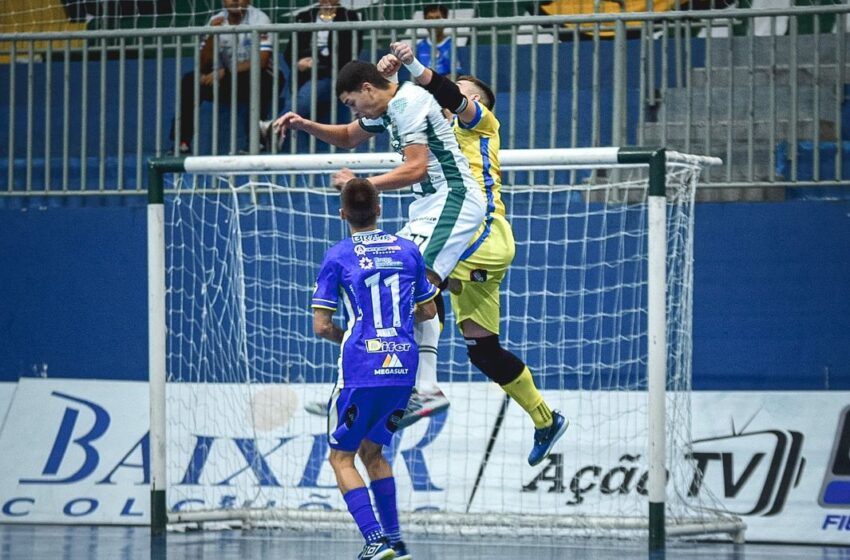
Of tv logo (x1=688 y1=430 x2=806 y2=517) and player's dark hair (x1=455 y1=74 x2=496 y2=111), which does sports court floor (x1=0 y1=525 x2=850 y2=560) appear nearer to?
tv logo (x1=688 y1=430 x2=806 y2=517)

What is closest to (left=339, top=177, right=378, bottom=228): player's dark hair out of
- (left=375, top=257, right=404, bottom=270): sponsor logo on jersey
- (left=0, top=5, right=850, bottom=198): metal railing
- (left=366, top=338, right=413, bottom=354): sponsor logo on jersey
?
(left=375, top=257, right=404, bottom=270): sponsor logo on jersey

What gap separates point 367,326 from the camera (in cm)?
724

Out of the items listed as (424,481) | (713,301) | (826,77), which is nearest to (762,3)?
(826,77)

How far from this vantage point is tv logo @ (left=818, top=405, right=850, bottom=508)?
32.4 ft

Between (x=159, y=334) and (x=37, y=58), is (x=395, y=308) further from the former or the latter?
(x=37, y=58)

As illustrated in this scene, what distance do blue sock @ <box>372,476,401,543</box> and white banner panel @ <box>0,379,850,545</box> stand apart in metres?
2.83

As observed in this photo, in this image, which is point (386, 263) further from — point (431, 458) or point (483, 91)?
point (431, 458)

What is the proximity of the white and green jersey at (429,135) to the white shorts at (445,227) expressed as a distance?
67 millimetres

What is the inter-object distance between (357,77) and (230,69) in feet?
13.2

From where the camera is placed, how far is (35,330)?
11469 millimetres

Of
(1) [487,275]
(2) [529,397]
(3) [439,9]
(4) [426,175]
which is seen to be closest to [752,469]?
(2) [529,397]

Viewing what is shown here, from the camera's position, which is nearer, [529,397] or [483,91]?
[529,397]

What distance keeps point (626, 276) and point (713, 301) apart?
657 millimetres

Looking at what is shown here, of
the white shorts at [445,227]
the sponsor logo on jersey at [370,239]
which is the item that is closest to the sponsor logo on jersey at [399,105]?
the white shorts at [445,227]
